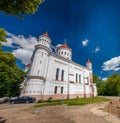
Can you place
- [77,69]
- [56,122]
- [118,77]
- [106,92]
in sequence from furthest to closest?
[106,92] < [118,77] < [77,69] < [56,122]

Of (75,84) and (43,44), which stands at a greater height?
(43,44)

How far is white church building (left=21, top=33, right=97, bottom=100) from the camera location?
27953 mm

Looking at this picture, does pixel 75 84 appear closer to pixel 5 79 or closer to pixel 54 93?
pixel 54 93

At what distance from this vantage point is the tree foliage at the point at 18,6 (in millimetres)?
4879

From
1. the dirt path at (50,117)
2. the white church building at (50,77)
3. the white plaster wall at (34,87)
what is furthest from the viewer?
the white church building at (50,77)

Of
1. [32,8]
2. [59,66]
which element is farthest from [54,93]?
[32,8]

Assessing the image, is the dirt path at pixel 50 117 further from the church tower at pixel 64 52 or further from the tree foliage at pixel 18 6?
the church tower at pixel 64 52

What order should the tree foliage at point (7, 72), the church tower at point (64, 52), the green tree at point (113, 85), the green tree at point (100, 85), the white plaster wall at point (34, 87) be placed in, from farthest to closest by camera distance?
the green tree at point (100, 85) < the green tree at point (113, 85) < the church tower at point (64, 52) < the white plaster wall at point (34, 87) < the tree foliage at point (7, 72)

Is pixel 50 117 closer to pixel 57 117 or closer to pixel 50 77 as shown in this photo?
pixel 57 117

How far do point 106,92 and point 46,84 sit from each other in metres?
44.8

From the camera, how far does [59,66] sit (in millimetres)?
35375

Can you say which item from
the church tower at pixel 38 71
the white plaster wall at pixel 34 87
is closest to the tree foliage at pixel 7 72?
the church tower at pixel 38 71

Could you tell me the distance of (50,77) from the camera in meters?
31.4

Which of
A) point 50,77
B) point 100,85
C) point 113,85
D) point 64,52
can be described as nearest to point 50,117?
point 50,77
